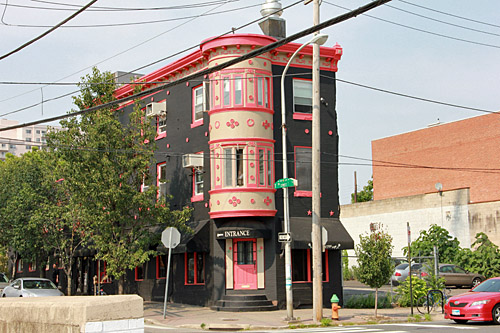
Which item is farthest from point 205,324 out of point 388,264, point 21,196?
point 21,196

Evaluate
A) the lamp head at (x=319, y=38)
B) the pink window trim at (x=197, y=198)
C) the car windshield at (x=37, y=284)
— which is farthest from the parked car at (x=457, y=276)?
the car windshield at (x=37, y=284)

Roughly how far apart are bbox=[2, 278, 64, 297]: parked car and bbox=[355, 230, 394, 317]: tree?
13257 mm

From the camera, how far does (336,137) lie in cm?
2719

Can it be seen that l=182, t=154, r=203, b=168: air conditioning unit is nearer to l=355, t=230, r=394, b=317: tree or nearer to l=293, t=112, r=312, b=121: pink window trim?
l=293, t=112, r=312, b=121: pink window trim

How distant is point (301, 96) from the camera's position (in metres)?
26.7

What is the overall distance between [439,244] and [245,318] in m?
21.9

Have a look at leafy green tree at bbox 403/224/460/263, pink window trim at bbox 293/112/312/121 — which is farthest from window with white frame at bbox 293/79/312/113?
leafy green tree at bbox 403/224/460/263

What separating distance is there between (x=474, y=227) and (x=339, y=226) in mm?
18206

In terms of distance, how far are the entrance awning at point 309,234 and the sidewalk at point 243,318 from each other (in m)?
2.61

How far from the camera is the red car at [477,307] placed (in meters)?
17.5

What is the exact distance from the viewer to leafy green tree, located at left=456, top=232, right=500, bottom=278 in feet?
121

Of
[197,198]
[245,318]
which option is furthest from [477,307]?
[197,198]

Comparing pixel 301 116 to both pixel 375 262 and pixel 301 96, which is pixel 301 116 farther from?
pixel 375 262

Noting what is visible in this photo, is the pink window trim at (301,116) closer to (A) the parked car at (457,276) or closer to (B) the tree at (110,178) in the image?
(B) the tree at (110,178)
